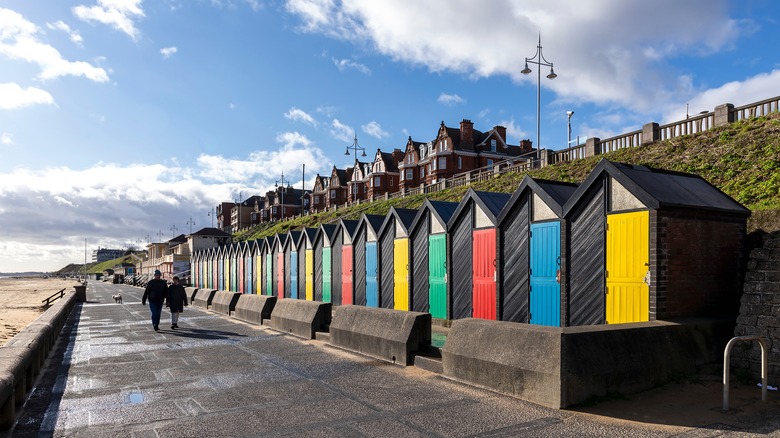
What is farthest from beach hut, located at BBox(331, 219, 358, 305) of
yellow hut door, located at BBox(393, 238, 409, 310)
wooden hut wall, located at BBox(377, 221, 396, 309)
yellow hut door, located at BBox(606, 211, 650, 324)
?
yellow hut door, located at BBox(606, 211, 650, 324)

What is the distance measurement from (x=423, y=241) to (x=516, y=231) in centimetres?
415

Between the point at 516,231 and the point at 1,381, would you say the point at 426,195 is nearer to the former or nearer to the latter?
the point at 516,231

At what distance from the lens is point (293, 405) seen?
7066mm

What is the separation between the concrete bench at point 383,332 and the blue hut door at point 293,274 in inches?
556

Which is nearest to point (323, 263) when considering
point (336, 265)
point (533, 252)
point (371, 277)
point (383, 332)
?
point (336, 265)

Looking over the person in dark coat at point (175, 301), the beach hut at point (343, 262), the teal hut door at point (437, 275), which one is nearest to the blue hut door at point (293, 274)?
the beach hut at point (343, 262)

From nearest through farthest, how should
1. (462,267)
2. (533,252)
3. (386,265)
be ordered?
(533,252) < (462,267) < (386,265)

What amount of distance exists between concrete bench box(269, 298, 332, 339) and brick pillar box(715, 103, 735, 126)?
20909mm

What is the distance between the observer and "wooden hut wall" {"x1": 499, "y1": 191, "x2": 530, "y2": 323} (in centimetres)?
1239

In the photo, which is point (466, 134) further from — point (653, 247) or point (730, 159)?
point (653, 247)

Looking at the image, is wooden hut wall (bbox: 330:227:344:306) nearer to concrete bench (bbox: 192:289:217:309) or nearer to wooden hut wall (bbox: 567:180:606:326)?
concrete bench (bbox: 192:289:217:309)

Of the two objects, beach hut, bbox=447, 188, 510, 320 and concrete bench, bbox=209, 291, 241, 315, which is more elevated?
beach hut, bbox=447, 188, 510, 320

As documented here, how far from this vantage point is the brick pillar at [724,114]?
24344 millimetres

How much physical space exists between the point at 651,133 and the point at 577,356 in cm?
2408
